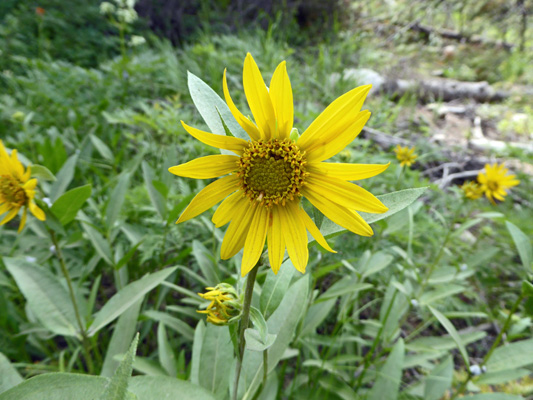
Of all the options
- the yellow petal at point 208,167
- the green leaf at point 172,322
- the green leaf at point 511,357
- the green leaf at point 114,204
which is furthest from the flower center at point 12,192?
the green leaf at point 511,357

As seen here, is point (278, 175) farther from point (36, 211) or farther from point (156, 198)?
point (156, 198)

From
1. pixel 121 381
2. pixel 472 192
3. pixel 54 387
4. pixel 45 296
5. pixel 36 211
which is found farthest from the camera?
pixel 472 192

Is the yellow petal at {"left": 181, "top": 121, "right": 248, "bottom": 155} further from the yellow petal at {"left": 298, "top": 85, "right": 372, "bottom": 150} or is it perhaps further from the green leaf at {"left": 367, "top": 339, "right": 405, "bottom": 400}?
the green leaf at {"left": 367, "top": 339, "right": 405, "bottom": 400}

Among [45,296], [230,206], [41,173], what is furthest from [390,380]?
[41,173]

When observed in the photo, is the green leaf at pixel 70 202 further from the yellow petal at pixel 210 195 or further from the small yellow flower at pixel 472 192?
the small yellow flower at pixel 472 192

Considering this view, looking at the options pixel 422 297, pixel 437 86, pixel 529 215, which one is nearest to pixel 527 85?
pixel 437 86

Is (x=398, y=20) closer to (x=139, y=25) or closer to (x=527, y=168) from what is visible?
(x=527, y=168)

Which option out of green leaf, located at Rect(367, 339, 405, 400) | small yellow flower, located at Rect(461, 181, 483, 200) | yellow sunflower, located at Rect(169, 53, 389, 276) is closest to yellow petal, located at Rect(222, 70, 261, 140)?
yellow sunflower, located at Rect(169, 53, 389, 276)
